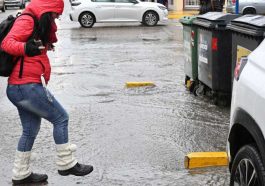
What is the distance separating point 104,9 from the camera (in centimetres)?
2531

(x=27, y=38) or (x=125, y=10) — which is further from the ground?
(x=27, y=38)

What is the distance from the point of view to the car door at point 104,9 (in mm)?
25219

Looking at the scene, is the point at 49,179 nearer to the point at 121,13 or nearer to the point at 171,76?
the point at 171,76

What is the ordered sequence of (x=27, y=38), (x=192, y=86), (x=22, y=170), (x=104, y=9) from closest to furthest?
(x=27, y=38) < (x=22, y=170) < (x=192, y=86) < (x=104, y=9)

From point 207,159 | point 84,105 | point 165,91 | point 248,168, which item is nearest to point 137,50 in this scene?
point 165,91

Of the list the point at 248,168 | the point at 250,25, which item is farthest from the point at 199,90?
the point at 248,168

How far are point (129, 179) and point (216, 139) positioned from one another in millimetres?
1839

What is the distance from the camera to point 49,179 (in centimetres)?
546

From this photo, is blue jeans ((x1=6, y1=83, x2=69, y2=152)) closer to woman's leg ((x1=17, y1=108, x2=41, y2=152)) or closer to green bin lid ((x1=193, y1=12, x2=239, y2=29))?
woman's leg ((x1=17, y1=108, x2=41, y2=152))

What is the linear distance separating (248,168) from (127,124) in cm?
403

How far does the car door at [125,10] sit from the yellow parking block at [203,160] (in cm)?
1982

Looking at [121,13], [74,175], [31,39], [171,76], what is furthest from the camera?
[121,13]

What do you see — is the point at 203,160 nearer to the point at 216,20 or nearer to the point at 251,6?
the point at 216,20

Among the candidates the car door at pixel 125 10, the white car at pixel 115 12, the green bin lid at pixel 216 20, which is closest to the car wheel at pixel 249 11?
the white car at pixel 115 12
